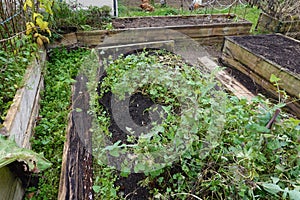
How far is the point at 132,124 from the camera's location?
1597 mm

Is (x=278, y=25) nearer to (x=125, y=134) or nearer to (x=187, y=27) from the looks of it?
(x=187, y=27)

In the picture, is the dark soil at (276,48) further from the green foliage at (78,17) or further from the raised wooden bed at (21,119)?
the raised wooden bed at (21,119)

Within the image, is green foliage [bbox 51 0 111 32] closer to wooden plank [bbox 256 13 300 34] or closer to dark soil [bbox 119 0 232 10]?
dark soil [bbox 119 0 232 10]

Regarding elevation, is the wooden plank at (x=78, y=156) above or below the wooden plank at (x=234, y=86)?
below

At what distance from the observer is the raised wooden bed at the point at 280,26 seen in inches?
152

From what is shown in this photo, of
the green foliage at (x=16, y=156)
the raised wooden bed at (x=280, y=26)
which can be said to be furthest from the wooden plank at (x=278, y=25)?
the green foliage at (x=16, y=156)

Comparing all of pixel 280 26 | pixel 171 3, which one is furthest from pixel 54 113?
pixel 171 3

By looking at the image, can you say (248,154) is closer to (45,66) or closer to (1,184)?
(1,184)

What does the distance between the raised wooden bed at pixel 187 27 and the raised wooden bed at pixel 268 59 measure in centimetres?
75

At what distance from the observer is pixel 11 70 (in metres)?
1.80

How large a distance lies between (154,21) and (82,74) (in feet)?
6.66

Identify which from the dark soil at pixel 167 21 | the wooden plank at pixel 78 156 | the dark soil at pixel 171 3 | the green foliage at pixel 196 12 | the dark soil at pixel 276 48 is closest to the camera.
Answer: the wooden plank at pixel 78 156

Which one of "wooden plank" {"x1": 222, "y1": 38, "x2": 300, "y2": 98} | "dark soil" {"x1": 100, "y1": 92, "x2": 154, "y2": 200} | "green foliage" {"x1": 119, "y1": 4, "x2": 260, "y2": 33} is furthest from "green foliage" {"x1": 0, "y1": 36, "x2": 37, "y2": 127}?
"green foliage" {"x1": 119, "y1": 4, "x2": 260, "y2": 33}

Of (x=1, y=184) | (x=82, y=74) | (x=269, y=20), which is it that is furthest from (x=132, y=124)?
→ (x=269, y=20)
